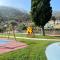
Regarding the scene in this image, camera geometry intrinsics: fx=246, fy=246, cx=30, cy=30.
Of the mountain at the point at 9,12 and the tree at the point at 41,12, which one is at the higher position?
the mountain at the point at 9,12

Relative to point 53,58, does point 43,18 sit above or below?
above

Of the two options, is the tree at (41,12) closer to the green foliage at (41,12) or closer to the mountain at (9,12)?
the green foliage at (41,12)

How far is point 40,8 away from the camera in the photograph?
3541 cm

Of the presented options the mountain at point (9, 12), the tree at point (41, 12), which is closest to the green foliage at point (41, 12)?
the tree at point (41, 12)

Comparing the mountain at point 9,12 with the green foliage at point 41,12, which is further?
the mountain at point 9,12

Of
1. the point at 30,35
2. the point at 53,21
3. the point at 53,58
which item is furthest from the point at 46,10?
the point at 53,21

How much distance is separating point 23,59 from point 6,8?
73647mm

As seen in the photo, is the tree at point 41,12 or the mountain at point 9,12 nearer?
the tree at point 41,12

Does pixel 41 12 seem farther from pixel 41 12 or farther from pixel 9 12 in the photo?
pixel 9 12

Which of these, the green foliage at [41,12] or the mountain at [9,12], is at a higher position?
the mountain at [9,12]

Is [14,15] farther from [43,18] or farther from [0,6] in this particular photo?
[43,18]

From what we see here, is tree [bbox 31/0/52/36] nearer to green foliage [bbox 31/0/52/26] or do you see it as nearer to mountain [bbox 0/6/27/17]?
green foliage [bbox 31/0/52/26]

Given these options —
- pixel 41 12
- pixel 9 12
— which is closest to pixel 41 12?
pixel 41 12

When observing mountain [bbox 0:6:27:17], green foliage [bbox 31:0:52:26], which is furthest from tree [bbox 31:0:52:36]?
mountain [bbox 0:6:27:17]
